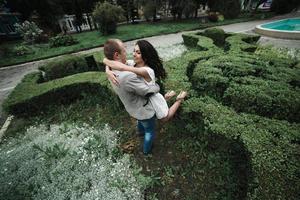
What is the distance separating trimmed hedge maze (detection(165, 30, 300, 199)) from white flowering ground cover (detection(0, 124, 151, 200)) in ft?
5.09

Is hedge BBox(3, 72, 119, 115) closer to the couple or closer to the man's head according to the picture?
the couple

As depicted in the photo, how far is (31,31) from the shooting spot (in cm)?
1542

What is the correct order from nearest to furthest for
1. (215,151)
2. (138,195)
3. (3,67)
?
(138,195), (215,151), (3,67)

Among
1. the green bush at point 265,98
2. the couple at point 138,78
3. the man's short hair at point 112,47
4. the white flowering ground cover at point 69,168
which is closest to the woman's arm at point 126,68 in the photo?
the couple at point 138,78

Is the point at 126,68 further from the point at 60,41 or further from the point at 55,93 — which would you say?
the point at 60,41

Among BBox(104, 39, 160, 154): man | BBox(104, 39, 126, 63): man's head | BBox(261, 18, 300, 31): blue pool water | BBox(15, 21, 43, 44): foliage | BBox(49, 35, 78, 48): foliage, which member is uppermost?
BBox(104, 39, 126, 63): man's head

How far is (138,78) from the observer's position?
261 centimetres

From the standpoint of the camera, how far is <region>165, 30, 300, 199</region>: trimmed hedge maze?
2.22m

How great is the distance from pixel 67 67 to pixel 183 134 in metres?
5.57

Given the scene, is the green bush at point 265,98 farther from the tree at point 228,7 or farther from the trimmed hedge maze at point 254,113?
the tree at point 228,7

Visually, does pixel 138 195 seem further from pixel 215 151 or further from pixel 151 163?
pixel 215 151

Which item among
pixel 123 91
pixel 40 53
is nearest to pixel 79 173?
pixel 123 91

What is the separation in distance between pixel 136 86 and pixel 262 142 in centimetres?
187

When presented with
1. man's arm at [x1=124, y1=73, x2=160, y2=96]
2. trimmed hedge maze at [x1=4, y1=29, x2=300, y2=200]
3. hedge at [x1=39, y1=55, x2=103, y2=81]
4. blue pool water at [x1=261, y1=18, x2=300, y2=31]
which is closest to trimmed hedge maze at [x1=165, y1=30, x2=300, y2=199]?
trimmed hedge maze at [x1=4, y1=29, x2=300, y2=200]
